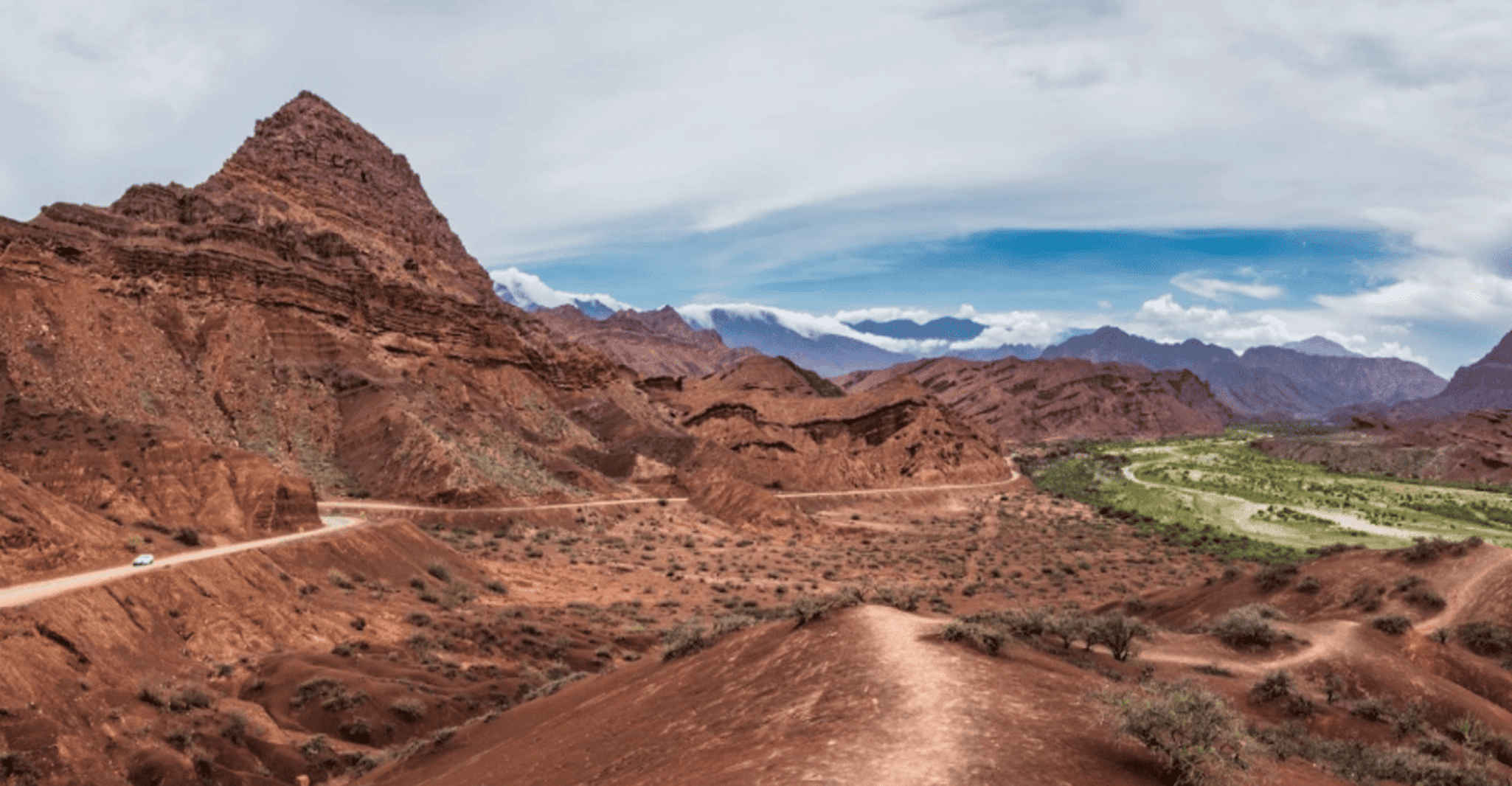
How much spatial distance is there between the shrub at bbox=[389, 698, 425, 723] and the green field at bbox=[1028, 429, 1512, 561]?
143ft

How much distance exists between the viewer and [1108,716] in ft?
30.4

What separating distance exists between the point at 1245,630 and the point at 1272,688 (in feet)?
14.8

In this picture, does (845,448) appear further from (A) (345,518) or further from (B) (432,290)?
(A) (345,518)

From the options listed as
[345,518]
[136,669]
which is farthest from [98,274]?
[136,669]

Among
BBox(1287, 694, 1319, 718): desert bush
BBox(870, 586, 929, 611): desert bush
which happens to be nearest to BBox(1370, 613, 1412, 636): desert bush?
BBox(1287, 694, 1319, 718): desert bush

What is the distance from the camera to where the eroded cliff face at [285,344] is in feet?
142

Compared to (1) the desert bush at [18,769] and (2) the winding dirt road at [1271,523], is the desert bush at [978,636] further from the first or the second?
(2) the winding dirt road at [1271,523]

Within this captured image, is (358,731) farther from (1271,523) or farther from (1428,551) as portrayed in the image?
(1271,523)

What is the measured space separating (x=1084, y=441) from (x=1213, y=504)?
264 ft

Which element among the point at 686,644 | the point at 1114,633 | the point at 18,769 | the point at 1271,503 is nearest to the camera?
the point at 18,769

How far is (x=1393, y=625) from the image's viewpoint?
18406 mm

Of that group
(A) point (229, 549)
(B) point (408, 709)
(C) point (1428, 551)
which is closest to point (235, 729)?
(B) point (408, 709)

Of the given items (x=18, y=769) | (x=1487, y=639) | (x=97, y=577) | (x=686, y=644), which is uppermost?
(x=97, y=577)

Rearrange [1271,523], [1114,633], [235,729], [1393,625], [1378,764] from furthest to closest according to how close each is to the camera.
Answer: [1271,523]
[1393,625]
[235,729]
[1114,633]
[1378,764]
